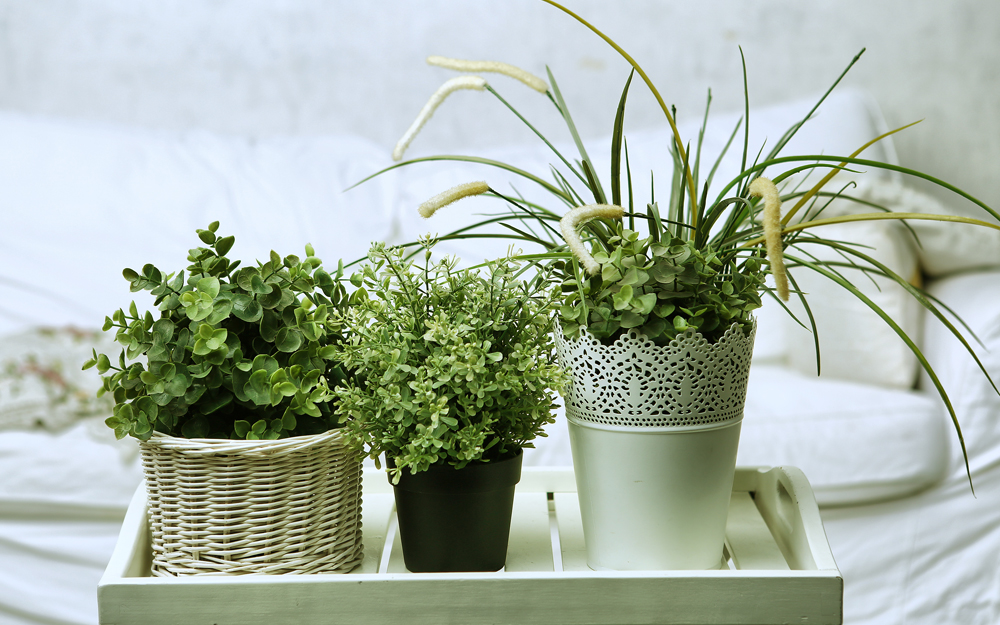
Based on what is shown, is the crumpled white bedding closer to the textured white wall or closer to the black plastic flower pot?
the textured white wall

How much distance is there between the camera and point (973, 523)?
1289 millimetres

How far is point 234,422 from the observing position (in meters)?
0.60

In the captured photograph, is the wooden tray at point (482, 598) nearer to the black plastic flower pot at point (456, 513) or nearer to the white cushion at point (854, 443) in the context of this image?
the black plastic flower pot at point (456, 513)

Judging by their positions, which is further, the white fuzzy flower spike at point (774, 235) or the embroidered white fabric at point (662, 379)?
the embroidered white fabric at point (662, 379)

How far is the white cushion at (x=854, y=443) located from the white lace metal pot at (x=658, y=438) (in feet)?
2.20

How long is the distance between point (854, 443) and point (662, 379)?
32.4 inches

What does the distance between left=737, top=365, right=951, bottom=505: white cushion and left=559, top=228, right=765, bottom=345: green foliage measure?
0.70 metres

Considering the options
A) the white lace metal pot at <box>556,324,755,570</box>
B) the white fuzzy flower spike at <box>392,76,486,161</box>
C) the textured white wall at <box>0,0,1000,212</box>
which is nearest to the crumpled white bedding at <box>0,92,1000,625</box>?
the textured white wall at <box>0,0,1000,212</box>

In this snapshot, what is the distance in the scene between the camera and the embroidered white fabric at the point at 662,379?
597 mm

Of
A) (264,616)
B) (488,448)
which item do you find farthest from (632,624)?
(264,616)

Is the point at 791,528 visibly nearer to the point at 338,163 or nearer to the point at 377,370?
the point at 377,370

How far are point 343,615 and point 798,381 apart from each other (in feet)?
3.54

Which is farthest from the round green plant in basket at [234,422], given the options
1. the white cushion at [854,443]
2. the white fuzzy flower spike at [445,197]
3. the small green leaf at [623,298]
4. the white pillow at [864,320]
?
the white pillow at [864,320]

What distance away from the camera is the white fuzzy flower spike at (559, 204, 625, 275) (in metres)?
0.55
